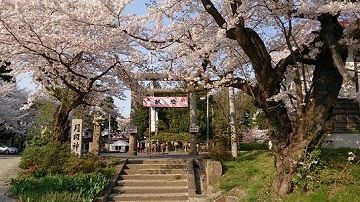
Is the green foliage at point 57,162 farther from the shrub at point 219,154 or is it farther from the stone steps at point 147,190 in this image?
the shrub at point 219,154

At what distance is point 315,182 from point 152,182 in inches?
207

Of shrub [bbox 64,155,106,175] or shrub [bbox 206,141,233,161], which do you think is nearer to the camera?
shrub [bbox 64,155,106,175]

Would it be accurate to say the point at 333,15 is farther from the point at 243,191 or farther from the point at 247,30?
the point at 243,191

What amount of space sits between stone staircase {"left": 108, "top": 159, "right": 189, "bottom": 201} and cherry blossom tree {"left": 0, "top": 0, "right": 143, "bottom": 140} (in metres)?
3.31

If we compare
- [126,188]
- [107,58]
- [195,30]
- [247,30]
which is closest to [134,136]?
[107,58]

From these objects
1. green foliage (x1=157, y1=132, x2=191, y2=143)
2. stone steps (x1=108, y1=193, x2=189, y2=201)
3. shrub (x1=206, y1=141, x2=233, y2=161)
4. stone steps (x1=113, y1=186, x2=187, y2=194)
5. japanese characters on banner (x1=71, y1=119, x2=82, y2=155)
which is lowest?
stone steps (x1=108, y1=193, x2=189, y2=201)

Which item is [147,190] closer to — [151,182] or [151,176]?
[151,182]

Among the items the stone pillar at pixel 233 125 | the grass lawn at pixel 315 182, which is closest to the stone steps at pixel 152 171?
the grass lawn at pixel 315 182

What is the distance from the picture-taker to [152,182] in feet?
40.3

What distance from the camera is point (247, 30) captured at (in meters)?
9.10

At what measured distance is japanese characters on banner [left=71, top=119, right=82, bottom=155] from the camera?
48.4ft

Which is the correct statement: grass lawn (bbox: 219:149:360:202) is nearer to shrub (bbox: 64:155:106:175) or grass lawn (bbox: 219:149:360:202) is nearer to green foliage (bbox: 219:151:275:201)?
green foliage (bbox: 219:151:275:201)

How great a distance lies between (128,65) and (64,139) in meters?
3.63

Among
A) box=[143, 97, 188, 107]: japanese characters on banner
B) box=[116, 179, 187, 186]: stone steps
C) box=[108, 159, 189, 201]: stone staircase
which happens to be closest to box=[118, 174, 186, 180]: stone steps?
box=[108, 159, 189, 201]: stone staircase
